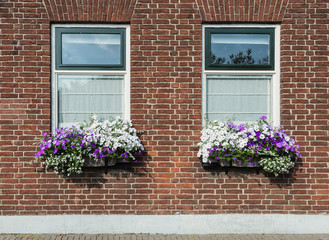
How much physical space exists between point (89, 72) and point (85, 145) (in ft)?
3.87

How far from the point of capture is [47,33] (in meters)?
5.04

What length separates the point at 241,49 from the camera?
5281mm

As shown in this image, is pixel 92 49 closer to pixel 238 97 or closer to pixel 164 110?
pixel 164 110

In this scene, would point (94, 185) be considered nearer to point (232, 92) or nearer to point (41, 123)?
point (41, 123)

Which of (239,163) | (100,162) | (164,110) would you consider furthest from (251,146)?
(100,162)

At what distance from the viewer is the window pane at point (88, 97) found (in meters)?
5.19

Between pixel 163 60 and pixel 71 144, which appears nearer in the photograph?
pixel 71 144

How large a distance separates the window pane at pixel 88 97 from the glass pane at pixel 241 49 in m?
1.61

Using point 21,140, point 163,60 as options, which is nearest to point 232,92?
point 163,60

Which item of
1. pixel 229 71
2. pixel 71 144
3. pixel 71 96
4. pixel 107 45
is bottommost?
pixel 71 144

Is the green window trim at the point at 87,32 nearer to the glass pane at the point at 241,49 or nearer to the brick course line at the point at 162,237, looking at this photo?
the glass pane at the point at 241,49

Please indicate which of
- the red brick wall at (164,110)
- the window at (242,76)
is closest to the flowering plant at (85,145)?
the red brick wall at (164,110)

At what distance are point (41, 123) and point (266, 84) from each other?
3590 millimetres

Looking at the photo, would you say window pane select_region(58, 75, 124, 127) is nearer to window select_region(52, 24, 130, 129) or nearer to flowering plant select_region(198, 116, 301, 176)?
window select_region(52, 24, 130, 129)
